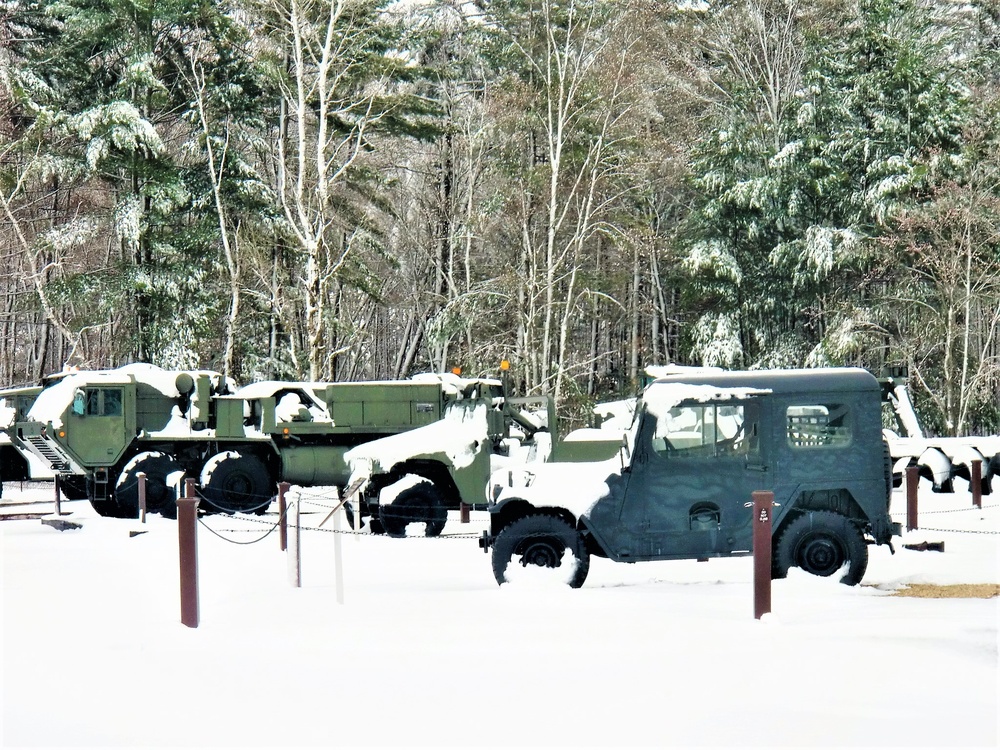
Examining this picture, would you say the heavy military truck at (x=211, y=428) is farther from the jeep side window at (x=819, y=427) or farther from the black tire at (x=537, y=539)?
the jeep side window at (x=819, y=427)

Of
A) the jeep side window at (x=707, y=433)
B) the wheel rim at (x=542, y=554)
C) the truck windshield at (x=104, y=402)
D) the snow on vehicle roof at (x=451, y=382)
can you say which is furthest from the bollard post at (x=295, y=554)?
the truck windshield at (x=104, y=402)

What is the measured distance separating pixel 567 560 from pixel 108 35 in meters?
23.3

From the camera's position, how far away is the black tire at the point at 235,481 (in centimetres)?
1688

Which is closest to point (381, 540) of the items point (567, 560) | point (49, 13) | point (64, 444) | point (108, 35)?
point (567, 560)

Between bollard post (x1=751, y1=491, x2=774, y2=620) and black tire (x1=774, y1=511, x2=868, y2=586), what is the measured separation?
1.45 metres

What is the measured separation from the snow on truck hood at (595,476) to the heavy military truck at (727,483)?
0.03ft

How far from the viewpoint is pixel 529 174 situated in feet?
94.2

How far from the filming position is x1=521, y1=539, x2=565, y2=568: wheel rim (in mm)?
9070

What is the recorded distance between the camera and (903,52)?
29.1m

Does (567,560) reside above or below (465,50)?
below

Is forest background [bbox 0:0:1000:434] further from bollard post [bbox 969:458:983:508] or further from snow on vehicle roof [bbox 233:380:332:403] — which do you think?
bollard post [bbox 969:458:983:508]

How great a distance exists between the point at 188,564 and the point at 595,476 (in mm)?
3134

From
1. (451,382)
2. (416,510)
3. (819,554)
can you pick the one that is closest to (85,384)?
(451,382)

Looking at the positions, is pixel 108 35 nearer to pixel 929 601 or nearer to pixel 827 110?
pixel 827 110
